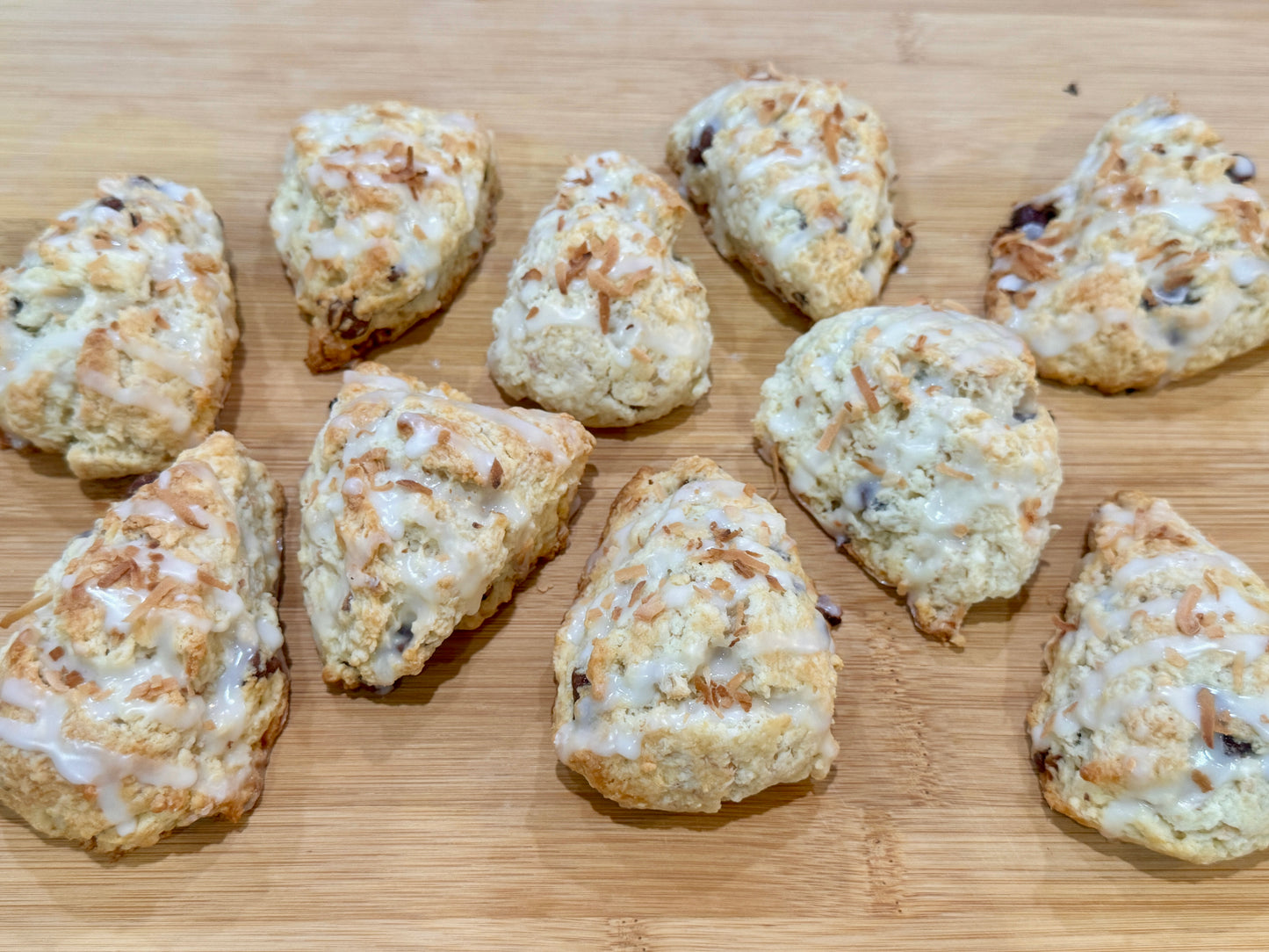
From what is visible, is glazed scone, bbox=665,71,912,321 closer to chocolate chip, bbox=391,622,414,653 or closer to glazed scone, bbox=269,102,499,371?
glazed scone, bbox=269,102,499,371

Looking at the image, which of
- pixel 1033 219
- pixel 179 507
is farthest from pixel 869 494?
pixel 179 507

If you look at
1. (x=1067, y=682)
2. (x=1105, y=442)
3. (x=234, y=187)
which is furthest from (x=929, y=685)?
(x=234, y=187)

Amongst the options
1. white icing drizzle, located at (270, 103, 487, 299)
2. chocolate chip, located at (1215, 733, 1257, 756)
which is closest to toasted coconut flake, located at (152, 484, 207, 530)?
white icing drizzle, located at (270, 103, 487, 299)

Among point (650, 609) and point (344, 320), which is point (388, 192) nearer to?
point (344, 320)

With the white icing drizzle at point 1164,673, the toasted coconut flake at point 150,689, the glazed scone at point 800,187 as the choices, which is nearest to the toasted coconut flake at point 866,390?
the glazed scone at point 800,187

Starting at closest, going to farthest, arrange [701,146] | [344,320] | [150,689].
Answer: [150,689], [344,320], [701,146]

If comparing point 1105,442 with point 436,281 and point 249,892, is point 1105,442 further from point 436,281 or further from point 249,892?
point 249,892

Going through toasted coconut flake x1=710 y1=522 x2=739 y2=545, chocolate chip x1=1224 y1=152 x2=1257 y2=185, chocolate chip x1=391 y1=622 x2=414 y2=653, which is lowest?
chocolate chip x1=391 y1=622 x2=414 y2=653

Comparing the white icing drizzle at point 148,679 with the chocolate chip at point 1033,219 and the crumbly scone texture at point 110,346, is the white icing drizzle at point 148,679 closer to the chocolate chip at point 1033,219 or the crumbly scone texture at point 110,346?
the crumbly scone texture at point 110,346
